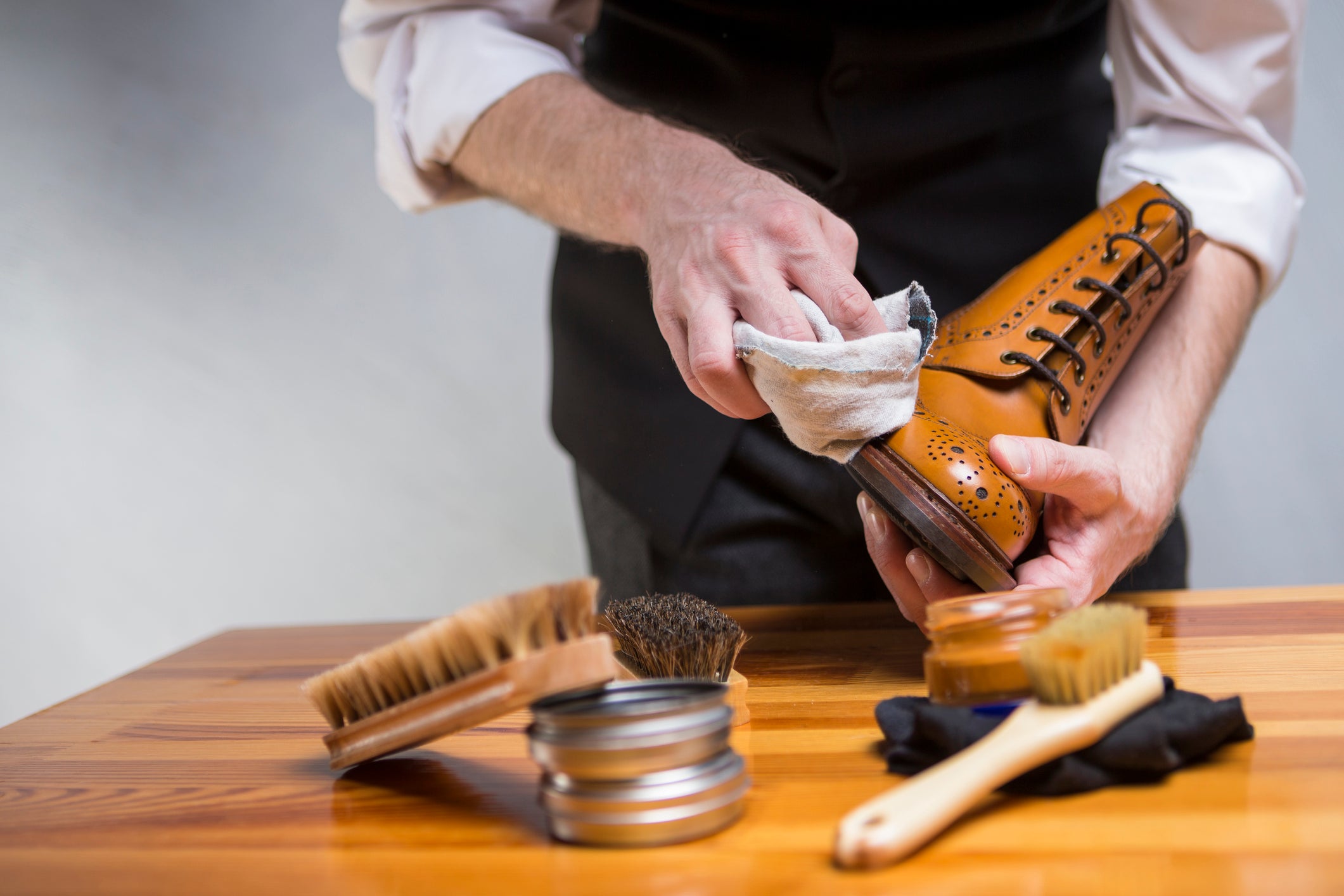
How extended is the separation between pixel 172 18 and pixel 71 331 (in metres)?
0.55

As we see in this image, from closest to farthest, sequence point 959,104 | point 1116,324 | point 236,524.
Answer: point 1116,324 < point 959,104 < point 236,524

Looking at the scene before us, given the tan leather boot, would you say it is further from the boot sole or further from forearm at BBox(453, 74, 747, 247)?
forearm at BBox(453, 74, 747, 247)

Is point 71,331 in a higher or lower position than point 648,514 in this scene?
higher

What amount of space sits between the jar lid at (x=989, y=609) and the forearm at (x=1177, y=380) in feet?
1.20

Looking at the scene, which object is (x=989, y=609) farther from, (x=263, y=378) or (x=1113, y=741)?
(x=263, y=378)

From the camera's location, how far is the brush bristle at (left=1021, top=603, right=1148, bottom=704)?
42 centimetres

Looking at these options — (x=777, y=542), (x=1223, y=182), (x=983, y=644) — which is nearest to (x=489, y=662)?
(x=983, y=644)

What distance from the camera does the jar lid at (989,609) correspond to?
467 millimetres

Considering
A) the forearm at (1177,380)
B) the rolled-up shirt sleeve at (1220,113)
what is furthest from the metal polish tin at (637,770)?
the rolled-up shirt sleeve at (1220,113)

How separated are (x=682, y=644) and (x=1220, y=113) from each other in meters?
0.82

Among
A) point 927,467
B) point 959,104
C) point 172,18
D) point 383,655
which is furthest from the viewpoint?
point 172,18

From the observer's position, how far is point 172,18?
1.65 metres

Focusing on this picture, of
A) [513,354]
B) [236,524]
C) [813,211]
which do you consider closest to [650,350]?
[813,211]

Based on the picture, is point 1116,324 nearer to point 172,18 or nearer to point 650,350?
point 650,350
